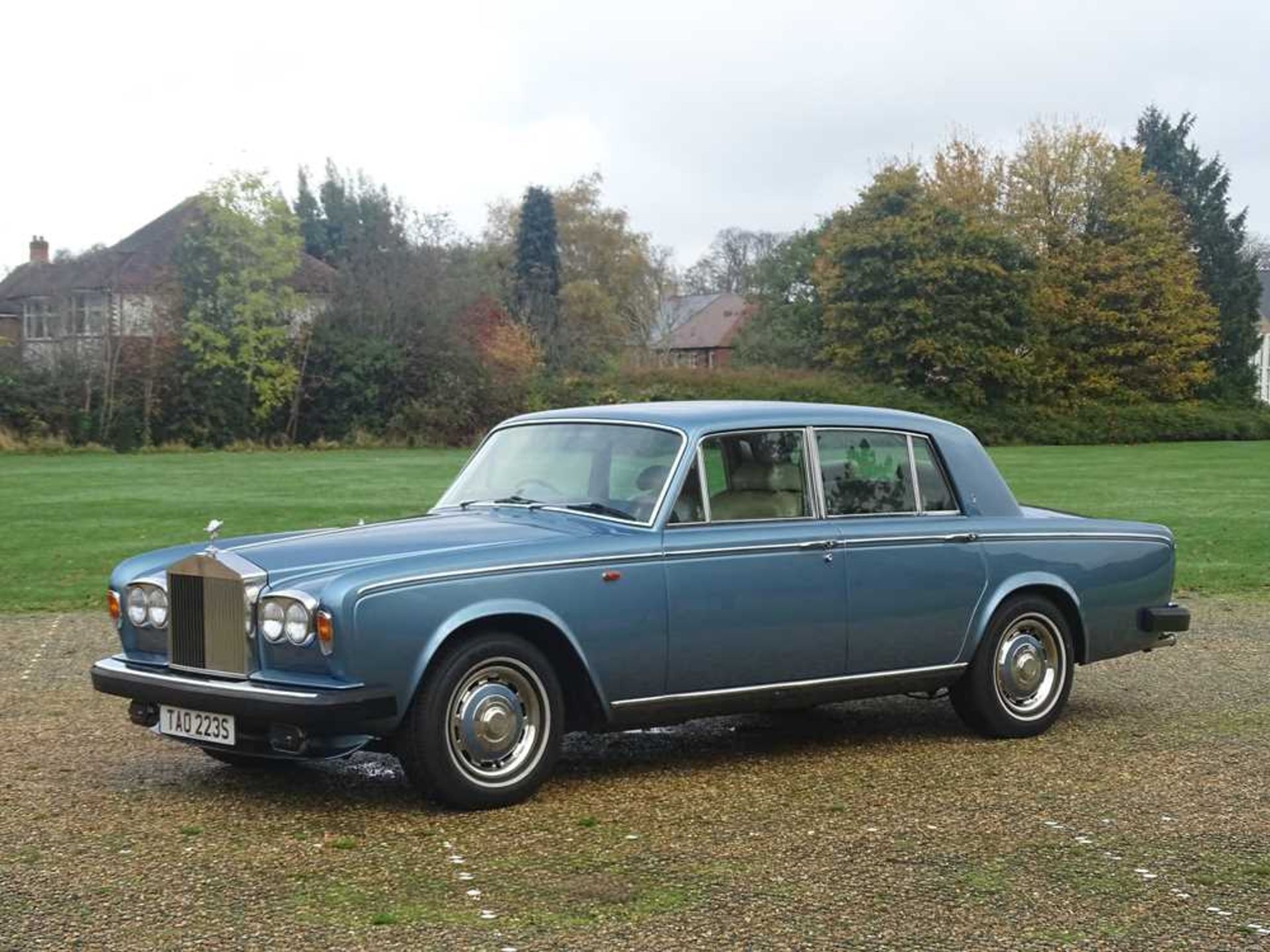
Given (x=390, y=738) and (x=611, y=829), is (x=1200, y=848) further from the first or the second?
(x=390, y=738)

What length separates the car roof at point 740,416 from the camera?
7465 mm

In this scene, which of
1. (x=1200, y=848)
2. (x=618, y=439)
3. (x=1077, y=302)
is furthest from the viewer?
(x=1077, y=302)

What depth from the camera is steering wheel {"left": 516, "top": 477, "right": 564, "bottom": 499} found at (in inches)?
293

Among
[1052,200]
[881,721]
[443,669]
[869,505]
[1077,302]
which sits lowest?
[881,721]

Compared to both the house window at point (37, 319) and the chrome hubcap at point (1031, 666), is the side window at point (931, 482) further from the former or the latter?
the house window at point (37, 319)

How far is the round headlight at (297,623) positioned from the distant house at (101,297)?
42.8 metres

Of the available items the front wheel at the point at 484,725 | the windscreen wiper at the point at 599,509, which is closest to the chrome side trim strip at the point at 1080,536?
the windscreen wiper at the point at 599,509

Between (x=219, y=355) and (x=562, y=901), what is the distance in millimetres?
45187

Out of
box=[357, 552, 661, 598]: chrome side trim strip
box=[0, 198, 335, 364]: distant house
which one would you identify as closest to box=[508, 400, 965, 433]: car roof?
box=[357, 552, 661, 598]: chrome side trim strip

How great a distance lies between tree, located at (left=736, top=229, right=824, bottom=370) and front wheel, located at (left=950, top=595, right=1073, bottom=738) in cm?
5591

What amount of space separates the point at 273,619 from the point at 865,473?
3058 millimetres

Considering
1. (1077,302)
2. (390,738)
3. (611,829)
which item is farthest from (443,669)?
(1077,302)

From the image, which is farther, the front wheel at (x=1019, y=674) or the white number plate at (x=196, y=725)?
the front wheel at (x=1019, y=674)

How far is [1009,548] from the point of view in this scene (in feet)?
26.4
